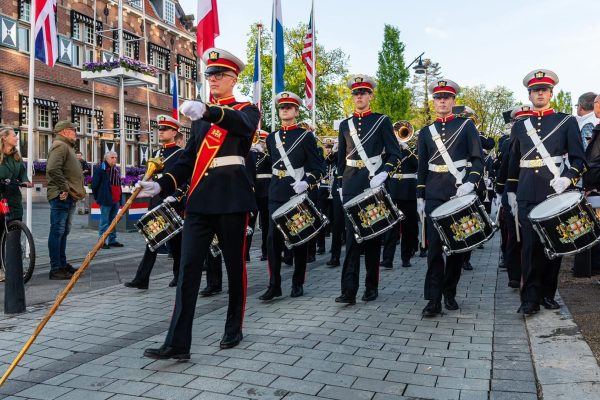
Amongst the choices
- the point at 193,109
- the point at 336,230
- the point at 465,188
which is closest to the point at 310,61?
the point at 336,230

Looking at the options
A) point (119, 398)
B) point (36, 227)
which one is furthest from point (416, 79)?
point (119, 398)

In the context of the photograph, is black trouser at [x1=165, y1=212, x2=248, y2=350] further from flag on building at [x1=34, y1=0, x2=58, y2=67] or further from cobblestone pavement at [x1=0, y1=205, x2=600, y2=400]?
flag on building at [x1=34, y1=0, x2=58, y2=67]

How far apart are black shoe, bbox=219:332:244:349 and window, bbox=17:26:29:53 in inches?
941

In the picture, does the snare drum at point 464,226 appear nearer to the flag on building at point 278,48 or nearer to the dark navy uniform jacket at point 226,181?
the dark navy uniform jacket at point 226,181

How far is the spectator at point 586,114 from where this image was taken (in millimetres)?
8617

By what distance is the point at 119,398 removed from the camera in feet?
12.1

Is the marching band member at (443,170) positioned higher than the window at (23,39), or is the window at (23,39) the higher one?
the window at (23,39)

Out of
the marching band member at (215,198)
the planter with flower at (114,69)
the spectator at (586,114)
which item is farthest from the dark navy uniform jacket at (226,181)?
the planter with flower at (114,69)

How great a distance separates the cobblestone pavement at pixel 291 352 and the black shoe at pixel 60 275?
1.33 m

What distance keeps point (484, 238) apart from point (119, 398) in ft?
11.5

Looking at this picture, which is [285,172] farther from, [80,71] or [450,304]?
[80,71]

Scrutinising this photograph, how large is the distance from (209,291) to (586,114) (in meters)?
6.13

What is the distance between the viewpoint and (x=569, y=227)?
5.21 meters

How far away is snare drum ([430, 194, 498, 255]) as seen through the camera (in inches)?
219
